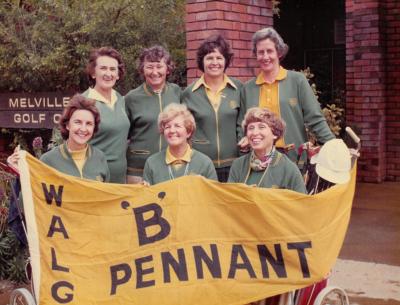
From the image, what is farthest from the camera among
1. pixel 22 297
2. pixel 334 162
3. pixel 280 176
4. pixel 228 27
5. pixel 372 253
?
pixel 372 253

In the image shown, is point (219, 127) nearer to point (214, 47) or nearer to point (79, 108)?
point (214, 47)

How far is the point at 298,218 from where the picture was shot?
422cm

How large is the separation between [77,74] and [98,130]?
9.96 ft

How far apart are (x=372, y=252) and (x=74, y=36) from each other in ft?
12.4

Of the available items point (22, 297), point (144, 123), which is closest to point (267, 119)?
point (144, 123)

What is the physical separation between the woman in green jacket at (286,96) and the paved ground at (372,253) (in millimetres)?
1403

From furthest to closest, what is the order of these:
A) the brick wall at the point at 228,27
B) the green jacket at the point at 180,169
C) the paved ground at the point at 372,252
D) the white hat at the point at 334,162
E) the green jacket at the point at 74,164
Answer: the brick wall at the point at 228,27, the paved ground at the point at 372,252, the green jacket at the point at 180,169, the green jacket at the point at 74,164, the white hat at the point at 334,162

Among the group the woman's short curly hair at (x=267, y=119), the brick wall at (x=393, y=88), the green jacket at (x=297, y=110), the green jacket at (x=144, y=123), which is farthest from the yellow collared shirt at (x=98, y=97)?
the brick wall at (x=393, y=88)

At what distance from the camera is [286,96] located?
16.4ft

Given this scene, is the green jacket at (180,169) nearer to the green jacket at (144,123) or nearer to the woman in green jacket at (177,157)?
the woman in green jacket at (177,157)

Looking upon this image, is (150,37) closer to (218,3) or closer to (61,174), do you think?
(218,3)

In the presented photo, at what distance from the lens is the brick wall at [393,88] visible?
1006 cm

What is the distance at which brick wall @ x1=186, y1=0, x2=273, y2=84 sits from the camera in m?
6.64

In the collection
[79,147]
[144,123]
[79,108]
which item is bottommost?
[79,147]
